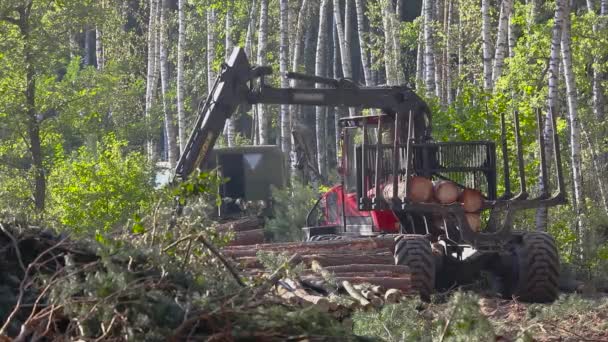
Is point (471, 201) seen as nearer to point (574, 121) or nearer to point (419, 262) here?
point (419, 262)

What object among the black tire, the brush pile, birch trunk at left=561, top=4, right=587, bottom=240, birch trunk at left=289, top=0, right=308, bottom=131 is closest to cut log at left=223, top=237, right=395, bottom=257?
the black tire

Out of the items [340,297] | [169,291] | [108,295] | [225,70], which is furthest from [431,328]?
[225,70]

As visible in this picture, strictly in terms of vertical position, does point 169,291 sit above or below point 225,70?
below

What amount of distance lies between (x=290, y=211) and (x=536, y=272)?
9.28 meters

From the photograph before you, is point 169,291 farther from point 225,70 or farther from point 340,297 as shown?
point 225,70

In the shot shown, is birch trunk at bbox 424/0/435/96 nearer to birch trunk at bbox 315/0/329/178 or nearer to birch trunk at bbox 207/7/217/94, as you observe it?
birch trunk at bbox 207/7/217/94

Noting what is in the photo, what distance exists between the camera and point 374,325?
11.0 metres

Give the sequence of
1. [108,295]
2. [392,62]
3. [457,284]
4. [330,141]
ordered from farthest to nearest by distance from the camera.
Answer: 1. [330,141]
2. [392,62]
3. [457,284]
4. [108,295]

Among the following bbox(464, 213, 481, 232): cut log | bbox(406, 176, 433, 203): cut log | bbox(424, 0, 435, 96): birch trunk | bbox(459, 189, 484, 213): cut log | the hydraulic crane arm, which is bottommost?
bbox(464, 213, 481, 232): cut log

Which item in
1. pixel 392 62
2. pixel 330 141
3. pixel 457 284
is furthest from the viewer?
pixel 330 141

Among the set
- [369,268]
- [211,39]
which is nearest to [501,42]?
[369,268]

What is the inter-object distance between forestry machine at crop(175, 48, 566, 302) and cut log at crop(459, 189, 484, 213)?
0.01 metres

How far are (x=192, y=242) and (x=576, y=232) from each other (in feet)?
49.7

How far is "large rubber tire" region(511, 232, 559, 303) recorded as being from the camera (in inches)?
634
